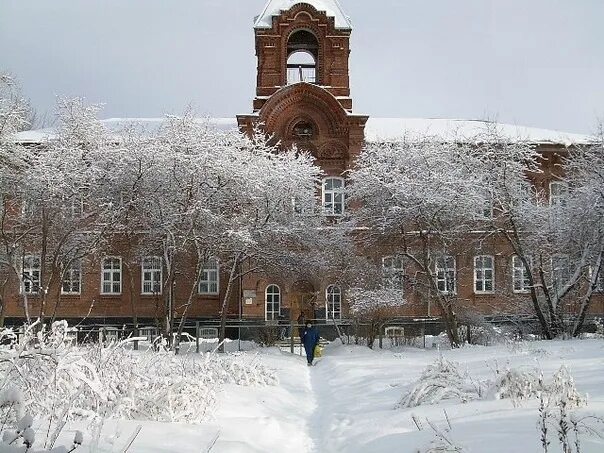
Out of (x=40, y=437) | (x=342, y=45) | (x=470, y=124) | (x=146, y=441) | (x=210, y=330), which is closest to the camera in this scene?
(x=40, y=437)

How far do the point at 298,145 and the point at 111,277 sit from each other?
12.3m

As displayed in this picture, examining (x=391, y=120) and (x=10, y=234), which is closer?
(x=10, y=234)

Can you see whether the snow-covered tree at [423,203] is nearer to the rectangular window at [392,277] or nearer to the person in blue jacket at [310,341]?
the rectangular window at [392,277]

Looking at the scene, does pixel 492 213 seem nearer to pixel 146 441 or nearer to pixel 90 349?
pixel 90 349

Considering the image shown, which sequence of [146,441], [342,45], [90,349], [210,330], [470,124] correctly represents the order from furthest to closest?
[470,124] → [342,45] → [210,330] → [90,349] → [146,441]

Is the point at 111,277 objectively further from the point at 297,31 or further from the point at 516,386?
the point at 516,386

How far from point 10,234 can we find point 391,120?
23.5 metres

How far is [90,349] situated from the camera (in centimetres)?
1020

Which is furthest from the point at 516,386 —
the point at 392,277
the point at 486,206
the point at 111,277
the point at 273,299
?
the point at 111,277

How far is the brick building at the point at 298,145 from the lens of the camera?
35781mm

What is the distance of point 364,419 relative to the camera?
10242mm

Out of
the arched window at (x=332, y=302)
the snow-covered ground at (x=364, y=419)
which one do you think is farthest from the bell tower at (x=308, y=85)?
the snow-covered ground at (x=364, y=419)

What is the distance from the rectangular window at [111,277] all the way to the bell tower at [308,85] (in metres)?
10.3

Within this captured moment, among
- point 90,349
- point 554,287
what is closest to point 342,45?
point 554,287
